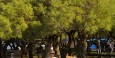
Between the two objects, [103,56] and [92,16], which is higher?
[92,16]

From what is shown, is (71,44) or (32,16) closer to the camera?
(32,16)

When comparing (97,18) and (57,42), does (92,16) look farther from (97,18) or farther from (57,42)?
(57,42)

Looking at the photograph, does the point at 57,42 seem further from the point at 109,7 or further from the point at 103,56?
the point at 109,7

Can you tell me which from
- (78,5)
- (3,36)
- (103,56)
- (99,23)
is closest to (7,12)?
(3,36)

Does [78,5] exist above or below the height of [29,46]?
above

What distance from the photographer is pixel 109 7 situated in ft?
58.3

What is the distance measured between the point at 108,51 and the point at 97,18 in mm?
19974

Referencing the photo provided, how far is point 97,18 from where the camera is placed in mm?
17859

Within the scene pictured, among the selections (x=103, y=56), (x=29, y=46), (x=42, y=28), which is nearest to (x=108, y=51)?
(x=103, y=56)

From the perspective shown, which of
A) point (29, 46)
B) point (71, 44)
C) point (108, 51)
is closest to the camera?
point (71, 44)

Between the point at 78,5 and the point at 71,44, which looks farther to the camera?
the point at 71,44

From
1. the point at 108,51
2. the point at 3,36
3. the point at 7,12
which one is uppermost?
the point at 7,12

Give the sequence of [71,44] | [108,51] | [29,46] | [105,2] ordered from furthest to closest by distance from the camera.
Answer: [108,51] → [29,46] → [71,44] → [105,2]

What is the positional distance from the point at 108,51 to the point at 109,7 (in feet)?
65.8
